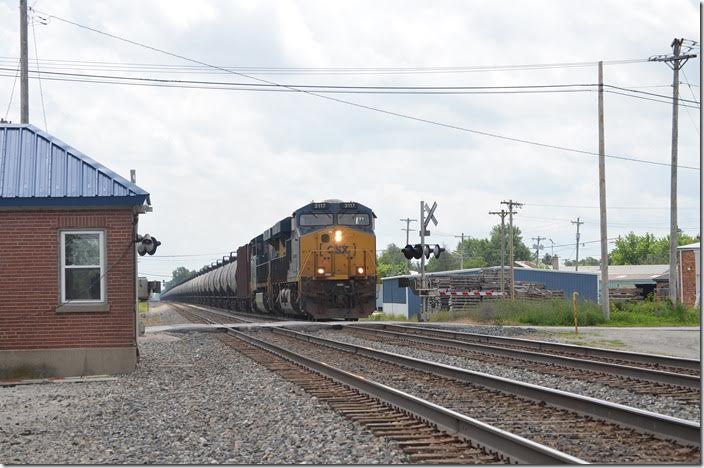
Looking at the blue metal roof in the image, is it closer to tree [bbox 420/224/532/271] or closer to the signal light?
the signal light

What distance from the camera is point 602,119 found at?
3438 cm

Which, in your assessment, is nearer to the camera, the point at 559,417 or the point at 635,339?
the point at 559,417

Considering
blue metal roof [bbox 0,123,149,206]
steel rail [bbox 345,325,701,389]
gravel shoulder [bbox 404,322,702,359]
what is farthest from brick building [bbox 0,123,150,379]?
gravel shoulder [bbox 404,322,702,359]

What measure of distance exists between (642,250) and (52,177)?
137m

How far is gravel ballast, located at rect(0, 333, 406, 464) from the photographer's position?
7.70 meters

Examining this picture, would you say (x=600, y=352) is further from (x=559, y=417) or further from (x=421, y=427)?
(x=421, y=427)

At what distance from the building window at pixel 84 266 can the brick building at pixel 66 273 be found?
2 centimetres

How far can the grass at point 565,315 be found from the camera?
104ft

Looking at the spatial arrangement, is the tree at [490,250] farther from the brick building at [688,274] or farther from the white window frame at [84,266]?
the white window frame at [84,266]

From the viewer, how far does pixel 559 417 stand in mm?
9062

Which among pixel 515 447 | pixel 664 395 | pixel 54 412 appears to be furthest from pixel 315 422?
pixel 664 395

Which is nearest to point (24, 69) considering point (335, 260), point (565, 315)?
point (335, 260)

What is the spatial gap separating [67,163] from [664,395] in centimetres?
1047

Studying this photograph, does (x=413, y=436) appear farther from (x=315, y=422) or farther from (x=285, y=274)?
(x=285, y=274)
